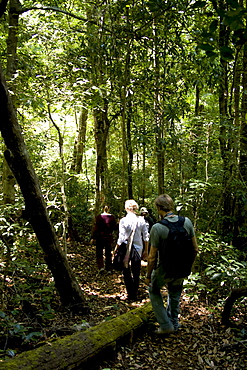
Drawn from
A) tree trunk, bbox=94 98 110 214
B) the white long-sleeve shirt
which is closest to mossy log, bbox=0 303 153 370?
the white long-sleeve shirt

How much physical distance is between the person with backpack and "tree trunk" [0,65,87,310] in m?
1.56

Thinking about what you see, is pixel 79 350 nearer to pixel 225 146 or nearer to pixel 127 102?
pixel 127 102

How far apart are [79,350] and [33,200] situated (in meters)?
2.23

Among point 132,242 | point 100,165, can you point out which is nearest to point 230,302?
point 132,242

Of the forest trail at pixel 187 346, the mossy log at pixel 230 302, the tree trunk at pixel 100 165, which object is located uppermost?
the tree trunk at pixel 100 165

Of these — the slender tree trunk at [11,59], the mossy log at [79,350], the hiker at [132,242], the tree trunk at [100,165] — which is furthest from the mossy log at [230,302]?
the tree trunk at [100,165]

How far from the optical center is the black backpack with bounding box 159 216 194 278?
379 centimetres

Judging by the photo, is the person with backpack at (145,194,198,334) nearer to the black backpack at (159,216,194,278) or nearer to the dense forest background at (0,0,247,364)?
the black backpack at (159,216,194,278)

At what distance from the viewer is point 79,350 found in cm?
305

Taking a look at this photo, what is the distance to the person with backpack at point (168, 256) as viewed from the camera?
3809mm

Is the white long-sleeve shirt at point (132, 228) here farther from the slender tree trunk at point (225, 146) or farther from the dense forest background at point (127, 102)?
the slender tree trunk at point (225, 146)

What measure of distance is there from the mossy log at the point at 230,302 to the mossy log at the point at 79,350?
1.38 metres

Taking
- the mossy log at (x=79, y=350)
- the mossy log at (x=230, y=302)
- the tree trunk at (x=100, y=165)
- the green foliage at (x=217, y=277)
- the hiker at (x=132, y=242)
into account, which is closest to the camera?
the mossy log at (x=79, y=350)

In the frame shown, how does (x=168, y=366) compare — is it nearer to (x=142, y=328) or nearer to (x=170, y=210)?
(x=142, y=328)
